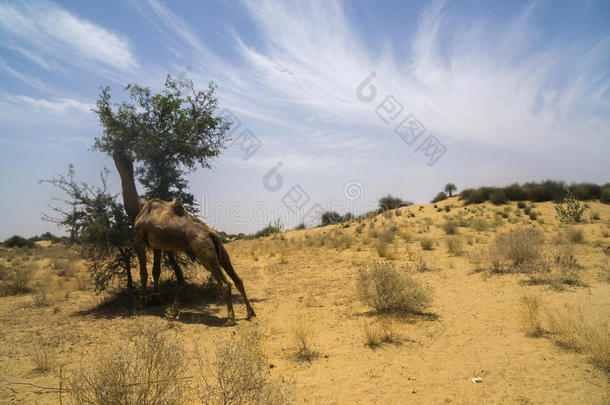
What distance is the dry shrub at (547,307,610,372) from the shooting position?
411cm

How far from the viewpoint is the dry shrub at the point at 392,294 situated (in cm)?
712

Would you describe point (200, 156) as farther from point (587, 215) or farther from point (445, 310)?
point (587, 215)

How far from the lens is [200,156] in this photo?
1030 centimetres

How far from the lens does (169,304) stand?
29.0 ft

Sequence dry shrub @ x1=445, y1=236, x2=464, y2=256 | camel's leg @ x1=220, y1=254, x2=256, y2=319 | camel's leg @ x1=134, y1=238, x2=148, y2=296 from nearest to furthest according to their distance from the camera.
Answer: camel's leg @ x1=220, y1=254, x2=256, y2=319 < camel's leg @ x1=134, y1=238, x2=148, y2=296 < dry shrub @ x1=445, y1=236, x2=464, y2=256

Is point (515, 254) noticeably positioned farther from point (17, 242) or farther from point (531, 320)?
point (17, 242)

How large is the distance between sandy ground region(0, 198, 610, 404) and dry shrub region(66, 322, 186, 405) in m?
1.47

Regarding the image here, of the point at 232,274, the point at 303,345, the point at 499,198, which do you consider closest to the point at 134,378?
the point at 303,345

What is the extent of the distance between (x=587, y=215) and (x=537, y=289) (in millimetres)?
17914

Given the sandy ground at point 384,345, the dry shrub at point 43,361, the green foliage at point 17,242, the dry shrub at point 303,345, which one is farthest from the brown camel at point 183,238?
the green foliage at point 17,242

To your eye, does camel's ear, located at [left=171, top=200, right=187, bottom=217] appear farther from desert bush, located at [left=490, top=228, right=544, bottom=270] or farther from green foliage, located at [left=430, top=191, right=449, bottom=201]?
green foliage, located at [left=430, top=191, right=449, bottom=201]

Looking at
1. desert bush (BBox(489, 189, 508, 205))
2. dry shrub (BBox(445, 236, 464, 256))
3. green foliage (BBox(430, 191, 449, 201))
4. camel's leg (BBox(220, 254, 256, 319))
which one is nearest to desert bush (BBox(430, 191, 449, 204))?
green foliage (BBox(430, 191, 449, 201))

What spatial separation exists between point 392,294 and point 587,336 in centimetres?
345

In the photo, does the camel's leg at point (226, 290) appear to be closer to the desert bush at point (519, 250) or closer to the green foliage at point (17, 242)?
the desert bush at point (519, 250)
